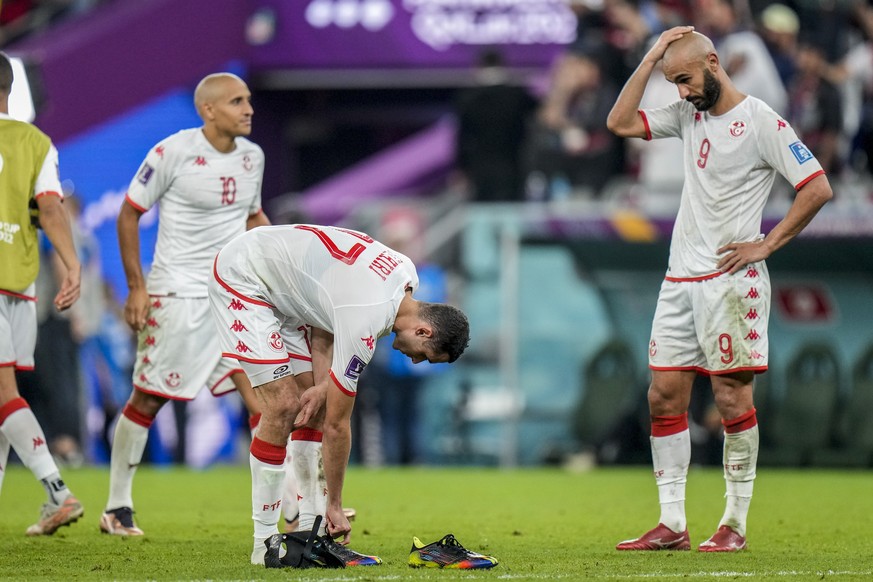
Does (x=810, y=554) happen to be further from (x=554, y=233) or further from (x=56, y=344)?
(x=56, y=344)

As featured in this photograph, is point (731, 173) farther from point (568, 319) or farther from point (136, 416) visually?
point (568, 319)

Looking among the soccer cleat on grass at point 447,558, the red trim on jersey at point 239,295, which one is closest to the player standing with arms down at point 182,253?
the red trim on jersey at point 239,295

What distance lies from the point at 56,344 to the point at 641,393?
6416 mm

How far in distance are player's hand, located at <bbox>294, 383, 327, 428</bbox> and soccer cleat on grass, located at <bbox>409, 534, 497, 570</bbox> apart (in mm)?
813

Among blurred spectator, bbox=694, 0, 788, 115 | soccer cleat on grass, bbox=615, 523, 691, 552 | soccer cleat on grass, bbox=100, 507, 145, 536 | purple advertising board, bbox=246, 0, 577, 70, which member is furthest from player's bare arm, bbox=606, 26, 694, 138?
purple advertising board, bbox=246, 0, 577, 70

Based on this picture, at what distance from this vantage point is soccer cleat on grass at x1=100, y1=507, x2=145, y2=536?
8516mm

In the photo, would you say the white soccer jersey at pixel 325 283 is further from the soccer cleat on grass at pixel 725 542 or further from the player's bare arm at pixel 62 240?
the soccer cleat on grass at pixel 725 542

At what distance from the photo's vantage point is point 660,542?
7.63 metres

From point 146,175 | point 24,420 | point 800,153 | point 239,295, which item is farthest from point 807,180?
point 24,420

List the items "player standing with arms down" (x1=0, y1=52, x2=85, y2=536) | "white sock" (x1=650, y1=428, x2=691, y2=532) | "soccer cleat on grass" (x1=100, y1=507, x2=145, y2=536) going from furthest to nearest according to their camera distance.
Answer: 1. "soccer cleat on grass" (x1=100, y1=507, x2=145, y2=536)
2. "player standing with arms down" (x1=0, y1=52, x2=85, y2=536)
3. "white sock" (x1=650, y1=428, x2=691, y2=532)

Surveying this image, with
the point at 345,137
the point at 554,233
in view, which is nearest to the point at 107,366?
the point at 554,233

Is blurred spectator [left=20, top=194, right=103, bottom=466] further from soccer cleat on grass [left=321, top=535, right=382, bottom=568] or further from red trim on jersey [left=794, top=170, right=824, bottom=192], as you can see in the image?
red trim on jersey [left=794, top=170, right=824, bottom=192]

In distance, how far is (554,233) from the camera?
15805mm

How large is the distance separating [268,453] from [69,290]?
1.86m
